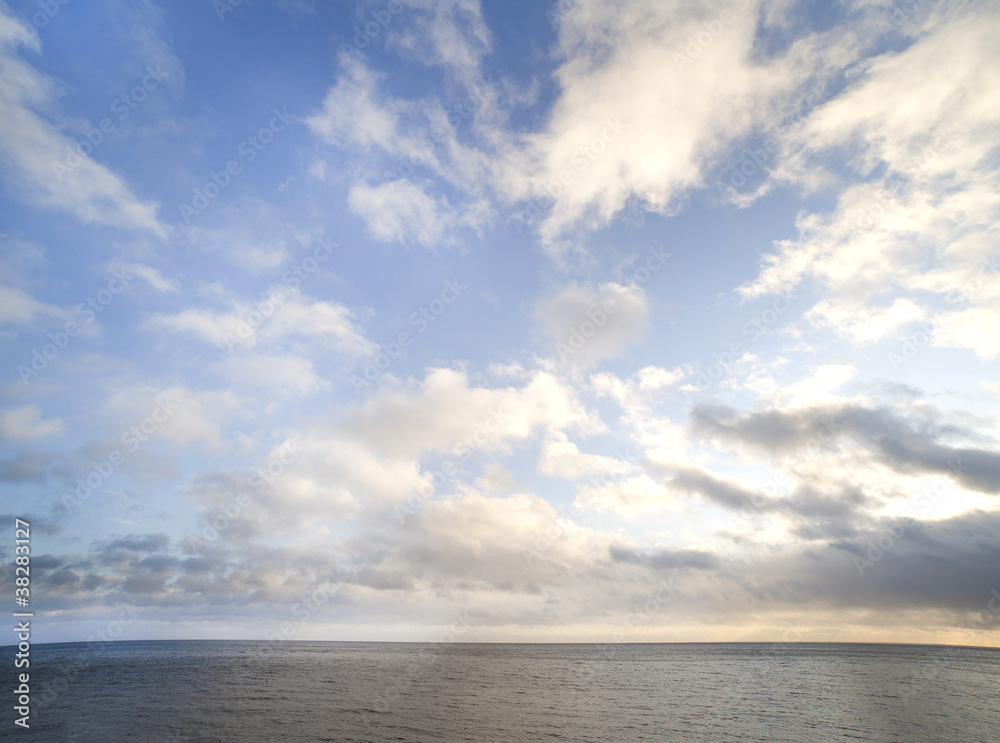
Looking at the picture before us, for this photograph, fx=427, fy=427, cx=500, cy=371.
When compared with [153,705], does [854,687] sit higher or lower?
lower

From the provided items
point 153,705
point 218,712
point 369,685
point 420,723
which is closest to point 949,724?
point 420,723

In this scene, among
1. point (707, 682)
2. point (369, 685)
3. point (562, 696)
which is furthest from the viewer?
point (707, 682)

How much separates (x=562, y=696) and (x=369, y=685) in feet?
109

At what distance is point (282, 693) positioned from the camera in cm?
6153

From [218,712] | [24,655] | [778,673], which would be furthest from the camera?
[778,673]

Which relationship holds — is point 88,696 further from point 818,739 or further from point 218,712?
point 818,739

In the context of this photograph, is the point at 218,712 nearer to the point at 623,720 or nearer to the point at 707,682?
the point at 623,720

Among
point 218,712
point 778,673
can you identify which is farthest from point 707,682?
point 218,712

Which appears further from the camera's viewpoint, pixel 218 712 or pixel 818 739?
pixel 218 712

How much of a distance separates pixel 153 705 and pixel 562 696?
2067 inches

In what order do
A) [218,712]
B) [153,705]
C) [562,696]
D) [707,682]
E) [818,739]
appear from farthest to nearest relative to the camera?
[707,682] → [562,696] → [153,705] → [218,712] → [818,739]

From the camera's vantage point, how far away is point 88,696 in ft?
198

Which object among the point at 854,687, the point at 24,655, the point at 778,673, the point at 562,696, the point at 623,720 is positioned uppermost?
the point at 24,655

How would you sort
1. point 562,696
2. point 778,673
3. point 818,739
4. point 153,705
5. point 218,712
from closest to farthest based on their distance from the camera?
point 818,739 < point 218,712 < point 153,705 < point 562,696 < point 778,673
